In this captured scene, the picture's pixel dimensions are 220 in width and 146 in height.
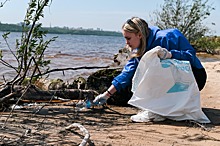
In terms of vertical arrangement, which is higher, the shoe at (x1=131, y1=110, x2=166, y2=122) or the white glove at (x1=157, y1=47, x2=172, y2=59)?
the white glove at (x1=157, y1=47, x2=172, y2=59)

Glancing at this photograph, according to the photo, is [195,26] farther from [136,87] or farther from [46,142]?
[46,142]

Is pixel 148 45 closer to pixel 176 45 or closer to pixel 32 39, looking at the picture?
pixel 176 45

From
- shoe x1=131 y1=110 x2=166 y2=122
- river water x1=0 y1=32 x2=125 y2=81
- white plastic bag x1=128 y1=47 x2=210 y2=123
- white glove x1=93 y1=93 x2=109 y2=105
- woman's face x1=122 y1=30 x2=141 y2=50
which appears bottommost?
river water x1=0 y1=32 x2=125 y2=81

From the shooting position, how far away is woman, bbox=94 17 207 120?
4.46 metres

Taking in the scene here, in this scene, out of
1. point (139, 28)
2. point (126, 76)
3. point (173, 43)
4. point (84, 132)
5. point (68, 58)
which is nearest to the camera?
point (84, 132)

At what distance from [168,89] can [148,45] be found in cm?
58

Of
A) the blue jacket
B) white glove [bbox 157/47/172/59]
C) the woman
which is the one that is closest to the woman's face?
the woman

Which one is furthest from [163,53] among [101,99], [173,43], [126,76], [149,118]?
[101,99]

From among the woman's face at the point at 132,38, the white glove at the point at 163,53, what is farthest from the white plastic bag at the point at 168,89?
the woman's face at the point at 132,38

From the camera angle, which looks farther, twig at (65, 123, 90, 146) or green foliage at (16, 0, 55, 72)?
green foliage at (16, 0, 55, 72)

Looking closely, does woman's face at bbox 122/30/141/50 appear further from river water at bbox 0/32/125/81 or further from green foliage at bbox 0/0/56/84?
river water at bbox 0/32/125/81

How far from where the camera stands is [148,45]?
15.0 feet

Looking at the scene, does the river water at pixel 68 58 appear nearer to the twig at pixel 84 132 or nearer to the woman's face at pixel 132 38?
the woman's face at pixel 132 38

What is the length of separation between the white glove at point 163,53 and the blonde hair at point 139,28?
20cm
